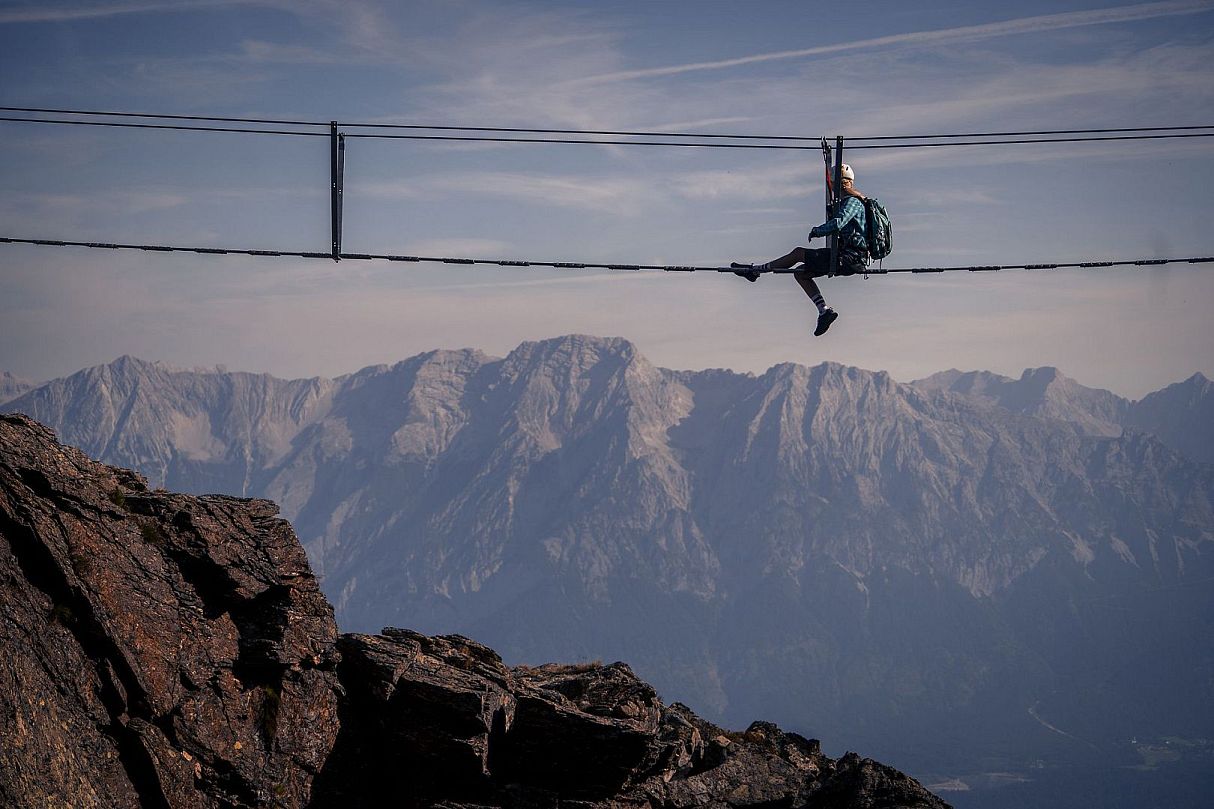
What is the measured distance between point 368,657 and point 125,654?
7377mm

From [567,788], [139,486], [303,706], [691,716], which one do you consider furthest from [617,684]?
[139,486]

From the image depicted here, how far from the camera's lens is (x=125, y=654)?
88.2 feet

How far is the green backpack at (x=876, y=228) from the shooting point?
2841cm

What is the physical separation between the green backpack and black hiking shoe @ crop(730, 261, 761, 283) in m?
3.13

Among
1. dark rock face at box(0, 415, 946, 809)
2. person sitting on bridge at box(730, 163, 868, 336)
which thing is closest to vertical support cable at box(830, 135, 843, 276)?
person sitting on bridge at box(730, 163, 868, 336)

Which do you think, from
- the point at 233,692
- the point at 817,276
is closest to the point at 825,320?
the point at 817,276

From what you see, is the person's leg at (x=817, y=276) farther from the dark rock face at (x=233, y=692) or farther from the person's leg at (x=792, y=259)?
the dark rock face at (x=233, y=692)

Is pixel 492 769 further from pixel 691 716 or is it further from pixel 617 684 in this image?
pixel 691 716

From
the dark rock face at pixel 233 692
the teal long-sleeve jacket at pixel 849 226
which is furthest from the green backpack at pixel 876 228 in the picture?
the dark rock face at pixel 233 692

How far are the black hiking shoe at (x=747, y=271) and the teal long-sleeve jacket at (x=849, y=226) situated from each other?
1706 millimetres

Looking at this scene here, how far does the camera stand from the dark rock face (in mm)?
25562

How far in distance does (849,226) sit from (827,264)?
107cm

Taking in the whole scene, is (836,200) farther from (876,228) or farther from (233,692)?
(233,692)

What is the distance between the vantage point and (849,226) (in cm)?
2830
